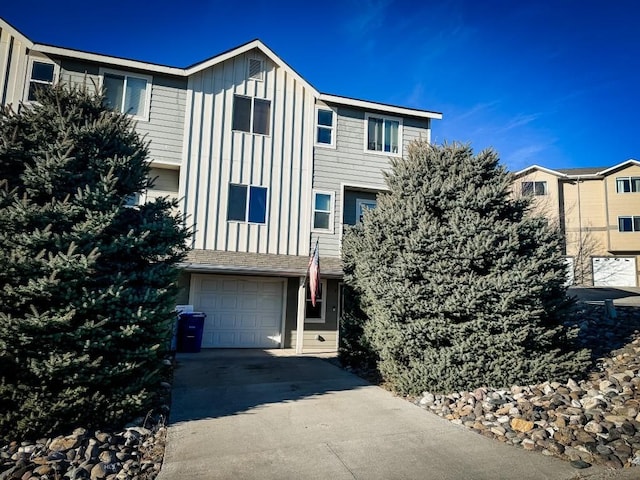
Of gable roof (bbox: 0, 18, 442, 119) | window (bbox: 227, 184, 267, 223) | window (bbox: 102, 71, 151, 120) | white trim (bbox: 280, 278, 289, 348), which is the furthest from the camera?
white trim (bbox: 280, 278, 289, 348)

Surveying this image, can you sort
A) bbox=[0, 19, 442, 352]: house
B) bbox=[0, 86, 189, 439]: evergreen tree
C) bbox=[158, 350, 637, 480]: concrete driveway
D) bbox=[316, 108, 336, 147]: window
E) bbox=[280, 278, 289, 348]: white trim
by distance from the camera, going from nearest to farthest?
bbox=[158, 350, 637, 480]: concrete driveway < bbox=[0, 86, 189, 439]: evergreen tree < bbox=[0, 19, 442, 352]: house < bbox=[280, 278, 289, 348]: white trim < bbox=[316, 108, 336, 147]: window

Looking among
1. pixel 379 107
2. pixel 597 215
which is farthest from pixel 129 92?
pixel 597 215

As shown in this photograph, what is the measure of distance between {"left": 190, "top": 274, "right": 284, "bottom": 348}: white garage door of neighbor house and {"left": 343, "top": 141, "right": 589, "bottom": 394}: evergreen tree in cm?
550

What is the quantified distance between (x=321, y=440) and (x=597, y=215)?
31176 mm

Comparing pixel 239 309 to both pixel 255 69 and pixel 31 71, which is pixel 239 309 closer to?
pixel 255 69

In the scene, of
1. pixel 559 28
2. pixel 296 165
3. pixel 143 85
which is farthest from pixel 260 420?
pixel 559 28

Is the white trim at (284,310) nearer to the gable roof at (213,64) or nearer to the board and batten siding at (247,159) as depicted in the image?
the board and batten siding at (247,159)

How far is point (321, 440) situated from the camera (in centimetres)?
475

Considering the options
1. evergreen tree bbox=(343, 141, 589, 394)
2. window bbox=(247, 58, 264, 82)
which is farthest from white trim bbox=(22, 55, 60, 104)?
evergreen tree bbox=(343, 141, 589, 394)

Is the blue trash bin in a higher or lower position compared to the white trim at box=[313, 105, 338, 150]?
lower

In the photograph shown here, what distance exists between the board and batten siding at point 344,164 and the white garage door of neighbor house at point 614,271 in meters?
22.2

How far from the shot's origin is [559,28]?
10234 mm

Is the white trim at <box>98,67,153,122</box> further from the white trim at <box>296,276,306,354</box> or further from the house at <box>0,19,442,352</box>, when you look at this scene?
the white trim at <box>296,276,306,354</box>

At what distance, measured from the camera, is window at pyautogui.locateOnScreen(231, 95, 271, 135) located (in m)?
12.5
